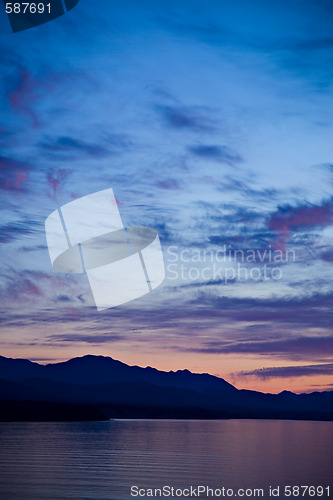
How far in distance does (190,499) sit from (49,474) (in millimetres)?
15953

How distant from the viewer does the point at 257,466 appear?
5675 centimetres

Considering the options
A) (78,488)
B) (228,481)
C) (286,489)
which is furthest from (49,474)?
(286,489)

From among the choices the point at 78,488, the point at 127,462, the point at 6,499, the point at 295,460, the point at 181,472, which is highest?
the point at 6,499

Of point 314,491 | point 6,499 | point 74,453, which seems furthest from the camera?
point 74,453

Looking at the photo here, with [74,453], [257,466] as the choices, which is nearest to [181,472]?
Answer: [257,466]

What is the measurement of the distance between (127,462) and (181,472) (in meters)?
11.5

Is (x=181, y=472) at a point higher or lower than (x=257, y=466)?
higher

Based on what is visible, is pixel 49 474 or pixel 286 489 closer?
pixel 286 489

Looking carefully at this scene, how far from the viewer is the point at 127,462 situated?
194ft

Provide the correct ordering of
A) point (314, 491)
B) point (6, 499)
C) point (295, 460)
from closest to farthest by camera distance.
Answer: point (6, 499) < point (314, 491) < point (295, 460)

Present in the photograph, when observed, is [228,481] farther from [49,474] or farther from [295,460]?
[295,460]

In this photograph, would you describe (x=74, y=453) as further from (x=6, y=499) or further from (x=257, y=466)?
(x=6, y=499)

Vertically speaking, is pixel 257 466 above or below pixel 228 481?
below

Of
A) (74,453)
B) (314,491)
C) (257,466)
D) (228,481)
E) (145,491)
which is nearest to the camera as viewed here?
(145,491)
